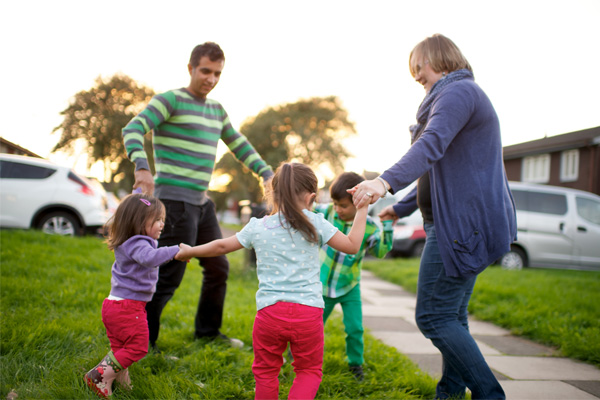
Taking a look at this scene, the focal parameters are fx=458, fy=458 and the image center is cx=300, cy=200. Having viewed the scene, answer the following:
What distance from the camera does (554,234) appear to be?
34.5 feet

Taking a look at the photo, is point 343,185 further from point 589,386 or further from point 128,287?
point 589,386

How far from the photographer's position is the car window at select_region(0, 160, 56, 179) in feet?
27.8

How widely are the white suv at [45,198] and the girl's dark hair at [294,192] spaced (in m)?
7.48

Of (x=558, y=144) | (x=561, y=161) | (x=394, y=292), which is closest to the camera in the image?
(x=394, y=292)

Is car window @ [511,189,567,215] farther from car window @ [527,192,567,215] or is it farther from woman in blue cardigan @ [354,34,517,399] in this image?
woman in blue cardigan @ [354,34,517,399]

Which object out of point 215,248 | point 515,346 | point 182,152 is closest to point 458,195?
point 215,248

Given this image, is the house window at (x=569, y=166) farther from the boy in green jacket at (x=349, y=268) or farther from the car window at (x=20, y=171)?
the boy in green jacket at (x=349, y=268)

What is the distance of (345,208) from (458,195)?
3.14 feet

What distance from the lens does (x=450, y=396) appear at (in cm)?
258

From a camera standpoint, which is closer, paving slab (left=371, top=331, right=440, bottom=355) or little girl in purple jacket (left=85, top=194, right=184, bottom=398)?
little girl in purple jacket (left=85, top=194, right=184, bottom=398)

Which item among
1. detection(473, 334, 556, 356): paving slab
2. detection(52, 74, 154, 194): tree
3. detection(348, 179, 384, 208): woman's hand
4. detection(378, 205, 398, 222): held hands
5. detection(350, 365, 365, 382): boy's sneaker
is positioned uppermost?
detection(52, 74, 154, 194): tree

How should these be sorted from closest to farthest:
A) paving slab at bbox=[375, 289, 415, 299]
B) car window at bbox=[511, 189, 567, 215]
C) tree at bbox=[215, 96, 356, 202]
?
paving slab at bbox=[375, 289, 415, 299], car window at bbox=[511, 189, 567, 215], tree at bbox=[215, 96, 356, 202]

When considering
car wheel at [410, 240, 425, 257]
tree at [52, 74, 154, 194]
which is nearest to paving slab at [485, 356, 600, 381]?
car wheel at [410, 240, 425, 257]

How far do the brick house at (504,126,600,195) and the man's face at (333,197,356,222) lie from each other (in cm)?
2341
